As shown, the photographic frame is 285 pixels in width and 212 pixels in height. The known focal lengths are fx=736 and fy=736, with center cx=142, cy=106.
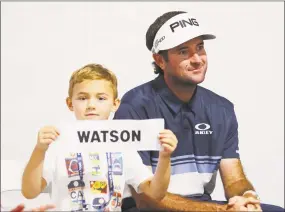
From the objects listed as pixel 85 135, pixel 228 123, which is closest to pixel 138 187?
pixel 85 135

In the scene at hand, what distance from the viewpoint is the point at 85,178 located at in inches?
150

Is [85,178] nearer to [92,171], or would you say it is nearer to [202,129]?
[92,171]

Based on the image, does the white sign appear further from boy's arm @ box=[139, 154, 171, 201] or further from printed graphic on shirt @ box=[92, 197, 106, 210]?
printed graphic on shirt @ box=[92, 197, 106, 210]

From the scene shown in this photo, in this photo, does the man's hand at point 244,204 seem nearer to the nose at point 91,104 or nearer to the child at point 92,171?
the child at point 92,171

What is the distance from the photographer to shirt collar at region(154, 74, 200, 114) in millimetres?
4520

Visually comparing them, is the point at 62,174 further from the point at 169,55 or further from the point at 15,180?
the point at 169,55

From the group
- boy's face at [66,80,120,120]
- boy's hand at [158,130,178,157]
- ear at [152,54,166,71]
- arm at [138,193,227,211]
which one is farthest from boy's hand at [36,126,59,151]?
ear at [152,54,166,71]

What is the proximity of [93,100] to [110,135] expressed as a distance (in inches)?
8.0

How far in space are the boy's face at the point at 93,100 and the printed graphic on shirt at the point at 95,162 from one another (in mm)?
193

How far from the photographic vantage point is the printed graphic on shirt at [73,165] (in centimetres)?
379

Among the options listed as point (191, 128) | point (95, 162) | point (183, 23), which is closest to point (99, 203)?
point (95, 162)

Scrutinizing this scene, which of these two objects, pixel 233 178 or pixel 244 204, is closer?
pixel 244 204

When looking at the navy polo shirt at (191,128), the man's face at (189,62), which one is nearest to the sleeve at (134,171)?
the navy polo shirt at (191,128)

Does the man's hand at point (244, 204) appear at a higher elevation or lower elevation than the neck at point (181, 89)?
lower
